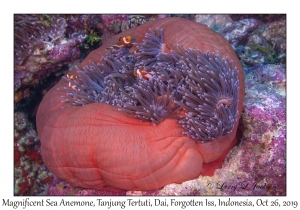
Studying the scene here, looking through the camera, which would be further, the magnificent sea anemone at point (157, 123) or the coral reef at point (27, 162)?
the coral reef at point (27, 162)

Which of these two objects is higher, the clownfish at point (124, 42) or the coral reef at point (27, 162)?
the clownfish at point (124, 42)

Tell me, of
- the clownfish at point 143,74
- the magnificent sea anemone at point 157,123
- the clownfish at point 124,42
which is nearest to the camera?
the magnificent sea anemone at point 157,123

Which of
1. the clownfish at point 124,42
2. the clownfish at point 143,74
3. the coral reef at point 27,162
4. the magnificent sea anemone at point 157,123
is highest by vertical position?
the clownfish at point 124,42

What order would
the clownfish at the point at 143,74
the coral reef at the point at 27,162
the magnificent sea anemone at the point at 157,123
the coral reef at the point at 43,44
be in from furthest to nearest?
1. the coral reef at the point at 27,162
2. the coral reef at the point at 43,44
3. the clownfish at the point at 143,74
4. the magnificent sea anemone at the point at 157,123

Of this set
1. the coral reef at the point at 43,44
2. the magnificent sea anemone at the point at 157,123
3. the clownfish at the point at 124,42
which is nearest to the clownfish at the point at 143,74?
the magnificent sea anemone at the point at 157,123

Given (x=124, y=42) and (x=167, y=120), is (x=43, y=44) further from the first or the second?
(x=167, y=120)

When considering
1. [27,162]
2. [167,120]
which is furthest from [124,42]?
[27,162]

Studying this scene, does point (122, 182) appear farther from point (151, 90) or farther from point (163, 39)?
point (163, 39)

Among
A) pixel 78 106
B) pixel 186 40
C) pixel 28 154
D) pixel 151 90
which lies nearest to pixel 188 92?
pixel 151 90

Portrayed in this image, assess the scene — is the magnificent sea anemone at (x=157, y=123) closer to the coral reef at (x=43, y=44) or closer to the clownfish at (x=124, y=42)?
the clownfish at (x=124, y=42)
